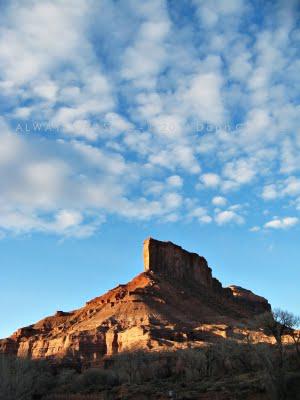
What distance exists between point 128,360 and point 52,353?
31609 millimetres

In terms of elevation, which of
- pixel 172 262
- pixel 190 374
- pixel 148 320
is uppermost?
pixel 172 262

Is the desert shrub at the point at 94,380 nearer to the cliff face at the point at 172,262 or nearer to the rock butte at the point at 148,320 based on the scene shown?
the rock butte at the point at 148,320

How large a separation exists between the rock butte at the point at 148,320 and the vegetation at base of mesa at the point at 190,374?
14355 millimetres

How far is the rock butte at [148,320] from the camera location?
239ft

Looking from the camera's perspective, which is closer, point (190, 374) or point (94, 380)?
point (190, 374)

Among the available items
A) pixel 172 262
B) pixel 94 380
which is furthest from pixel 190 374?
pixel 172 262

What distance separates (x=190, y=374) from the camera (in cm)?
3988

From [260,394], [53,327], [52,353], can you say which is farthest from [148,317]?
[260,394]

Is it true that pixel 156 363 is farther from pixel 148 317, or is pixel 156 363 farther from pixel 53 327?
pixel 53 327

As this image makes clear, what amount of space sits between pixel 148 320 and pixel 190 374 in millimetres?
39852

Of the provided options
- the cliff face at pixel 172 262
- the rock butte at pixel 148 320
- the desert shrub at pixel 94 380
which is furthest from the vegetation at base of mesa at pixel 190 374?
the cliff face at pixel 172 262

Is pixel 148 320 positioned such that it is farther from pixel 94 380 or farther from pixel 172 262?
pixel 172 262

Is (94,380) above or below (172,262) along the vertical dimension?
below

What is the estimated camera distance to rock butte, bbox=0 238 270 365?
239 feet
